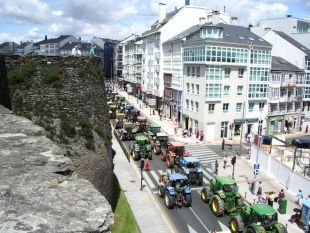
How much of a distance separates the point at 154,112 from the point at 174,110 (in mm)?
9059

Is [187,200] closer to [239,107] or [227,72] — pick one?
[227,72]

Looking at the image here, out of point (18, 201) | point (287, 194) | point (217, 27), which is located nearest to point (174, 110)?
point (217, 27)

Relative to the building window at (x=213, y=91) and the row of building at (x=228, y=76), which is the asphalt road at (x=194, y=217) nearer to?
the row of building at (x=228, y=76)

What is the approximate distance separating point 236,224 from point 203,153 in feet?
68.9

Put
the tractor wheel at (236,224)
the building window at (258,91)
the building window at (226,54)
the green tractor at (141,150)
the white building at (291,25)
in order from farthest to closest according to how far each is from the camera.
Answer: the white building at (291,25) → the building window at (258,91) → the building window at (226,54) → the green tractor at (141,150) → the tractor wheel at (236,224)

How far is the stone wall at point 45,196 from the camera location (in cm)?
448

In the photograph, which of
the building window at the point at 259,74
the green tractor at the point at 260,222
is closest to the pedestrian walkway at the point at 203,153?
the building window at the point at 259,74

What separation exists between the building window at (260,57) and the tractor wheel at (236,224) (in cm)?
3438

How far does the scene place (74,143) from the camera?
62.0 ft

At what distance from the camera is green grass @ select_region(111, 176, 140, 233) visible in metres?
20.3

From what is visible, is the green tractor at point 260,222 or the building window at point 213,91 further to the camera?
the building window at point 213,91

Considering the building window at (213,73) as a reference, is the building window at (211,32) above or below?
above

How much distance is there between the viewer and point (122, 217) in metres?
21.9

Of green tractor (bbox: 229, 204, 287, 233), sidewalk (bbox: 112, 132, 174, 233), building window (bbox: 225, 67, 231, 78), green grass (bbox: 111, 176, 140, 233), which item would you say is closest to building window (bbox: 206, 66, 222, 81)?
building window (bbox: 225, 67, 231, 78)
